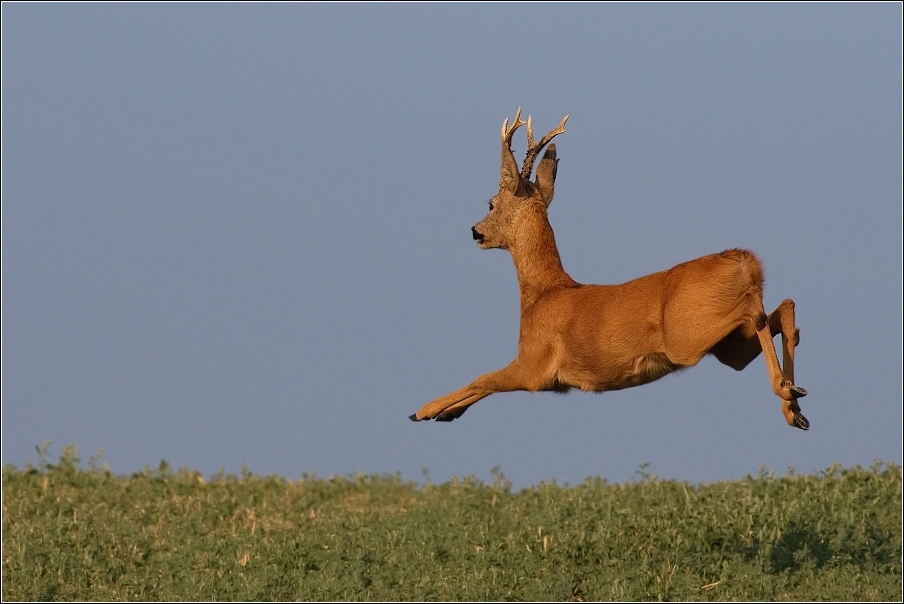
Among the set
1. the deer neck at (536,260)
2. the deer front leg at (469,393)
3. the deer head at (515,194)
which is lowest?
the deer front leg at (469,393)

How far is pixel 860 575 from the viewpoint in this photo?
10.4 metres

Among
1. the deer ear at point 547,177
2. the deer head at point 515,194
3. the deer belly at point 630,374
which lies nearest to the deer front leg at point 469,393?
the deer belly at point 630,374

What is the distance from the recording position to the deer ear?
9938mm

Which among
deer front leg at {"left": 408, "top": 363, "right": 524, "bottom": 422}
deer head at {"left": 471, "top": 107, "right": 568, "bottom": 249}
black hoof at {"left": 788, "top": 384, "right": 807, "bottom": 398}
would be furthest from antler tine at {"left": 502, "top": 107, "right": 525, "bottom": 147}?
black hoof at {"left": 788, "top": 384, "right": 807, "bottom": 398}

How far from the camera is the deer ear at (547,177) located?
994 centimetres

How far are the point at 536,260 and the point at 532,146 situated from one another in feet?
2.80

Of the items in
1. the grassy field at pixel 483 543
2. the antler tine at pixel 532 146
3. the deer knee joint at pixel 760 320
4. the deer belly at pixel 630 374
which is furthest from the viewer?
the grassy field at pixel 483 543

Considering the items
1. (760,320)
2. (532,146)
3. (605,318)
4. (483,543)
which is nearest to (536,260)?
(532,146)

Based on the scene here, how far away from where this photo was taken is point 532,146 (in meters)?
9.91

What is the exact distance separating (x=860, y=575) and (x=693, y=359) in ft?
9.93

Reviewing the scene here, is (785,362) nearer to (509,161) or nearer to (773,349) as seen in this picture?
(773,349)

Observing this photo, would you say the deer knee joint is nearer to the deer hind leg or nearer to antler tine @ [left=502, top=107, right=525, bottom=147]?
the deer hind leg

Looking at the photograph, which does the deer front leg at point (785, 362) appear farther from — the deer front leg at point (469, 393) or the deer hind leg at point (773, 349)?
the deer front leg at point (469, 393)

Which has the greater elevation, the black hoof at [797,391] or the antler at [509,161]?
the antler at [509,161]
